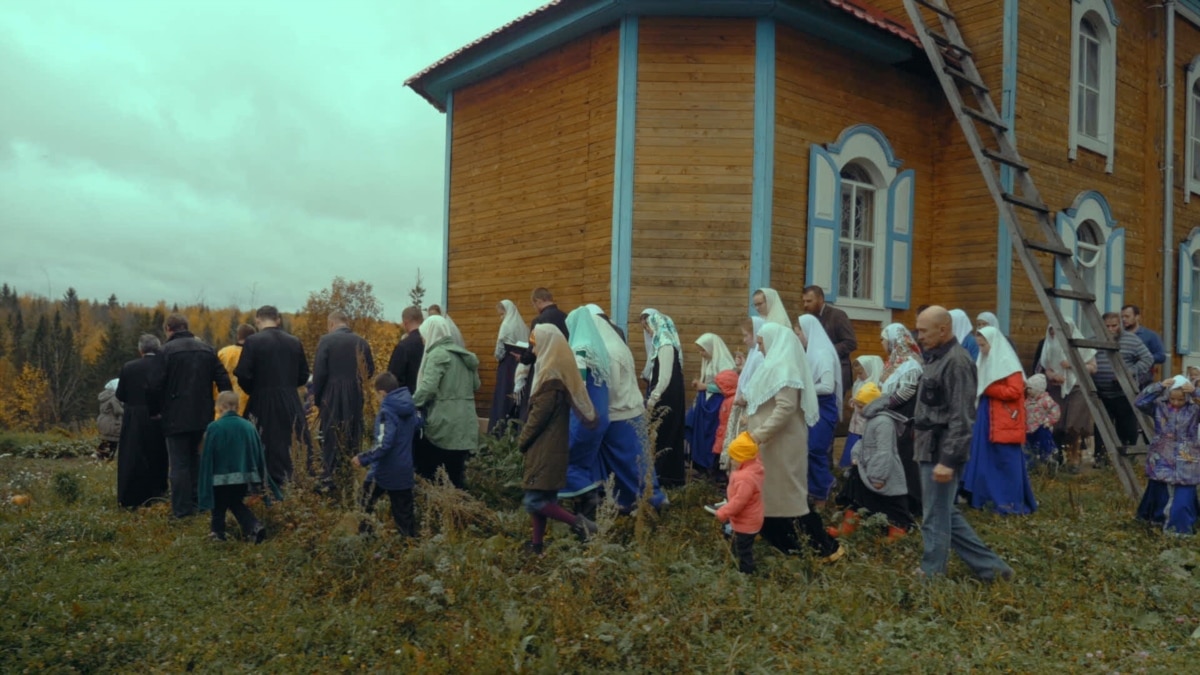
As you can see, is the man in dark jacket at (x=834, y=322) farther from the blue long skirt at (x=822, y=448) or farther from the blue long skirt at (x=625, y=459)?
the blue long skirt at (x=625, y=459)

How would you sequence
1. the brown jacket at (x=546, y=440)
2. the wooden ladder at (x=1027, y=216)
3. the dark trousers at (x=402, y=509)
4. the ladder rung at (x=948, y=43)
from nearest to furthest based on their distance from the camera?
the brown jacket at (x=546, y=440) < the dark trousers at (x=402, y=509) < the wooden ladder at (x=1027, y=216) < the ladder rung at (x=948, y=43)

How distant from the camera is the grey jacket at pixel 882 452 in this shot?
6633mm

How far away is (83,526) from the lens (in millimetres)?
6871

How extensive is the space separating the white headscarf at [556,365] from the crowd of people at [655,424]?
13 mm

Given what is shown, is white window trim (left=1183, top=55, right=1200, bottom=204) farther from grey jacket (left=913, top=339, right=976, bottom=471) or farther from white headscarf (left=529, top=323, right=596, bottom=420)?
white headscarf (left=529, top=323, right=596, bottom=420)

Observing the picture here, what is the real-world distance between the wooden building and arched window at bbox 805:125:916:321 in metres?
0.03

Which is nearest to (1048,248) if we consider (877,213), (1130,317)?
(1130,317)

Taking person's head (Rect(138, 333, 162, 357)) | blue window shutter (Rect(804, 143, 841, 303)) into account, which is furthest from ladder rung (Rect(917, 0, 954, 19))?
person's head (Rect(138, 333, 162, 357))

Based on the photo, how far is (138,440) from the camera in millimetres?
8047

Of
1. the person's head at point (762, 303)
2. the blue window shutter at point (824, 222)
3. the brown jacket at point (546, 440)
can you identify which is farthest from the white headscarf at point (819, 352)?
the blue window shutter at point (824, 222)

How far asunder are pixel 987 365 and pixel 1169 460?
1.50 metres

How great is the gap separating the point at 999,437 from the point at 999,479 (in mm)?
417

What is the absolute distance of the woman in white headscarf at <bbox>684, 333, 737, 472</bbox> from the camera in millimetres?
8930

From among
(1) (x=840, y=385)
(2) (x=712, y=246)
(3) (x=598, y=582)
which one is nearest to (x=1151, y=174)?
(2) (x=712, y=246)
